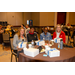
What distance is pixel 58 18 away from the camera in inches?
460

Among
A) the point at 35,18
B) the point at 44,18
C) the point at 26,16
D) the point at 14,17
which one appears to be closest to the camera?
the point at 44,18

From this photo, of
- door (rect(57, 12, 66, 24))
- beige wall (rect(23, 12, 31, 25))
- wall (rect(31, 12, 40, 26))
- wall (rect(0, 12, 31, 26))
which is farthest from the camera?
beige wall (rect(23, 12, 31, 25))

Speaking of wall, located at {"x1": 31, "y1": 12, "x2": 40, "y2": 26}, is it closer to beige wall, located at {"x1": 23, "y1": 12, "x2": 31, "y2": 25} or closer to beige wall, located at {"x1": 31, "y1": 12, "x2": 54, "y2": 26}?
beige wall, located at {"x1": 31, "y1": 12, "x2": 54, "y2": 26}

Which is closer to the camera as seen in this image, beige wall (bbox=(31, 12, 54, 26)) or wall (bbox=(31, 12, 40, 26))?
beige wall (bbox=(31, 12, 54, 26))

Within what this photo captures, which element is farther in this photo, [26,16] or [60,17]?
[26,16]

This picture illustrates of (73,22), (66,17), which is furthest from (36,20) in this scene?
(73,22)

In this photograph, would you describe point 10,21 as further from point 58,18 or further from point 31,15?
point 58,18

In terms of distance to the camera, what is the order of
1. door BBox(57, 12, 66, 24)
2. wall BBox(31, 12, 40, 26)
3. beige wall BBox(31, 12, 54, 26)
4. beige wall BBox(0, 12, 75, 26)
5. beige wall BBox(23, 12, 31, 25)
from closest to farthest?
beige wall BBox(31, 12, 54, 26) → beige wall BBox(0, 12, 75, 26) → wall BBox(31, 12, 40, 26) → door BBox(57, 12, 66, 24) → beige wall BBox(23, 12, 31, 25)

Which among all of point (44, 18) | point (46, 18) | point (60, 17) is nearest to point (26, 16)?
point (44, 18)

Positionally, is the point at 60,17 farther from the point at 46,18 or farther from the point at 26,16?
the point at 26,16

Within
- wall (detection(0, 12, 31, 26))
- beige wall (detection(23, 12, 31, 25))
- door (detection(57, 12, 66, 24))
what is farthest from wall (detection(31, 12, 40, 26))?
door (detection(57, 12, 66, 24))

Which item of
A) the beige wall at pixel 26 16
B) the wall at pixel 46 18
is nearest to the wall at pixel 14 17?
the beige wall at pixel 26 16

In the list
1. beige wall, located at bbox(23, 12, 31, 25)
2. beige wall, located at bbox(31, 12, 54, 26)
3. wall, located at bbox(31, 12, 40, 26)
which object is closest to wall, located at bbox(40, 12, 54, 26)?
beige wall, located at bbox(31, 12, 54, 26)

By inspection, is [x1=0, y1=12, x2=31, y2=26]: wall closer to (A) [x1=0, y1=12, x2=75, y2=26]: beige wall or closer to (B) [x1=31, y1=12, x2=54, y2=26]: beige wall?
(A) [x1=0, y1=12, x2=75, y2=26]: beige wall
